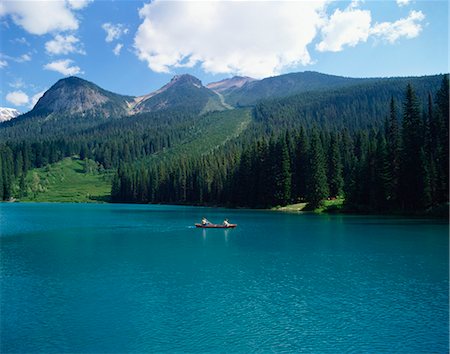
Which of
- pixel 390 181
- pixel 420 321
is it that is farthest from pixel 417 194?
pixel 420 321


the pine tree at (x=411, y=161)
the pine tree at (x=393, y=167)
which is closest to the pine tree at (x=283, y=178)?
the pine tree at (x=393, y=167)

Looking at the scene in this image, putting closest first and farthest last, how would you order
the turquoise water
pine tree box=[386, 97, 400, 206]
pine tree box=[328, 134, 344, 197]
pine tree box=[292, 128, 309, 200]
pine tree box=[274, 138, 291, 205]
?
the turquoise water
pine tree box=[386, 97, 400, 206]
pine tree box=[274, 138, 291, 205]
pine tree box=[328, 134, 344, 197]
pine tree box=[292, 128, 309, 200]

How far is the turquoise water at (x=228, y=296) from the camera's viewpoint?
2333cm

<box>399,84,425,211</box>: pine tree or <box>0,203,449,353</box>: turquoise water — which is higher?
<box>399,84,425,211</box>: pine tree

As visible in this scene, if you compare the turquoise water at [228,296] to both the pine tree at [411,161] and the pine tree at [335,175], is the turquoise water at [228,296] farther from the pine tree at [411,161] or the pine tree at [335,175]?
the pine tree at [335,175]

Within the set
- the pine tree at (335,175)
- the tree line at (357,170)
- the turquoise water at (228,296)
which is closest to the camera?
the turquoise water at (228,296)

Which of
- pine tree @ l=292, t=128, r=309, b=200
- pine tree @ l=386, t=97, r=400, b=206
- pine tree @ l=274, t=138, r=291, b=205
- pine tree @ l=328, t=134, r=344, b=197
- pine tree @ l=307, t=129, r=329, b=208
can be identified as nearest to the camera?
pine tree @ l=386, t=97, r=400, b=206

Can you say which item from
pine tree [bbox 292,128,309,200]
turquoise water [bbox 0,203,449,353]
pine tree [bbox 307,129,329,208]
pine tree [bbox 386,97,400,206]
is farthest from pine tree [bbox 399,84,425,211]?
pine tree [bbox 292,128,309,200]

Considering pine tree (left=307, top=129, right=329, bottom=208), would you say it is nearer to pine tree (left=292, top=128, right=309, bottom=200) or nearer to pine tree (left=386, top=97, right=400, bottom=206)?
pine tree (left=292, top=128, right=309, bottom=200)

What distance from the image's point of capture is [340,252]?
169 feet

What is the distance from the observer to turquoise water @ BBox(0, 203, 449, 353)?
76.5 ft

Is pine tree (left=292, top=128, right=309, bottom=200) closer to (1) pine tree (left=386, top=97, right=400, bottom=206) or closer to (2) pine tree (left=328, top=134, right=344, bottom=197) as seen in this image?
(2) pine tree (left=328, top=134, right=344, bottom=197)

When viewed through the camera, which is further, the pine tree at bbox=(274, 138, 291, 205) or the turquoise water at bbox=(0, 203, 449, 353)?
the pine tree at bbox=(274, 138, 291, 205)

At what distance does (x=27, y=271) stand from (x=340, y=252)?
38.0 metres
